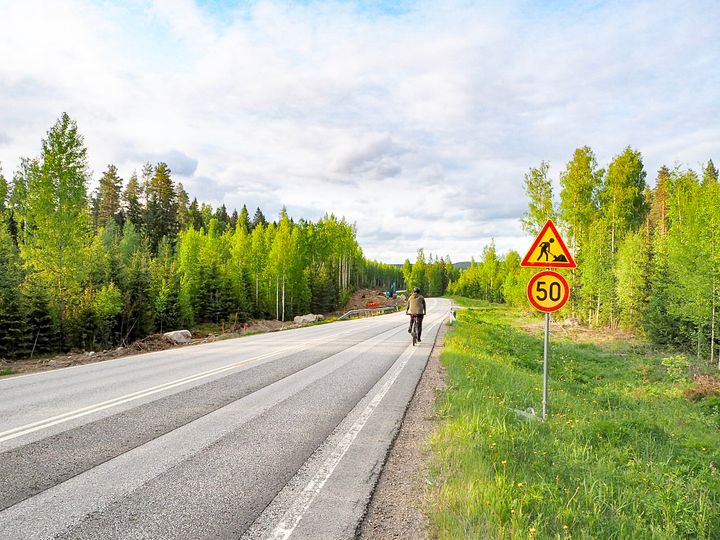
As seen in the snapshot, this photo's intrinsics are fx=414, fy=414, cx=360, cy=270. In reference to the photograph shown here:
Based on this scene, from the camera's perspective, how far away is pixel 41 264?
20.8 m

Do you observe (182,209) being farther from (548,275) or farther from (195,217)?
(548,275)

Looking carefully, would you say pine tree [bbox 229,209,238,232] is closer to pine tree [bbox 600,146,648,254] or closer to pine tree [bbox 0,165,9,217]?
pine tree [bbox 0,165,9,217]

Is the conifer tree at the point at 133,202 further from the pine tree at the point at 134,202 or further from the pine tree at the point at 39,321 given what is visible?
the pine tree at the point at 39,321

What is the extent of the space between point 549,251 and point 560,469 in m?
3.62

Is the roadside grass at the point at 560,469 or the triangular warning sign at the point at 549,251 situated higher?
the triangular warning sign at the point at 549,251

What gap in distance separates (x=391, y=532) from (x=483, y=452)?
5.71 ft

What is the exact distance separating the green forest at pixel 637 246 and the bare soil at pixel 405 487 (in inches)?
725

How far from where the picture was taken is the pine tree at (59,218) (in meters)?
20.9

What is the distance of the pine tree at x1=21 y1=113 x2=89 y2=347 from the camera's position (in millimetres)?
20906

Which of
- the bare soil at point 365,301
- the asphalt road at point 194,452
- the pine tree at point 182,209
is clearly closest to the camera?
the asphalt road at point 194,452

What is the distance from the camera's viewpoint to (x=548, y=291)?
22.5 feet

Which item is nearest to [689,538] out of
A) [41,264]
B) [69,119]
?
[41,264]

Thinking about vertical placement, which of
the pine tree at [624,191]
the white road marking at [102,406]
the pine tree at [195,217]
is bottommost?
the white road marking at [102,406]

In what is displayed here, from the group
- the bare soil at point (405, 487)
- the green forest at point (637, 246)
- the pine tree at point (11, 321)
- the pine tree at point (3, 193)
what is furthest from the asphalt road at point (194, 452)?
the pine tree at point (3, 193)
